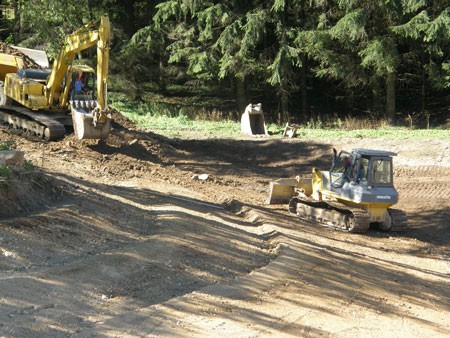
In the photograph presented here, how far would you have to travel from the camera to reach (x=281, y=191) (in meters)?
18.8

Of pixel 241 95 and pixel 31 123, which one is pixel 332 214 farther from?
pixel 241 95

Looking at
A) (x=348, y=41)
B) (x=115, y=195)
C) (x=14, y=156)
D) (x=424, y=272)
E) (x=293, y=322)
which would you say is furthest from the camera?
(x=348, y=41)

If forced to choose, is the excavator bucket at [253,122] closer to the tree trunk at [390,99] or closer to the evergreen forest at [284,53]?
the evergreen forest at [284,53]

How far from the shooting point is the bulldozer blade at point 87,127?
1959 cm

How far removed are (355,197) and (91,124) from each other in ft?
24.6

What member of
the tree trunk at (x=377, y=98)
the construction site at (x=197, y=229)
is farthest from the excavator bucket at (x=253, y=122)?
the tree trunk at (x=377, y=98)

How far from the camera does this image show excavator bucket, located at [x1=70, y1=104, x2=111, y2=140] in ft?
64.1

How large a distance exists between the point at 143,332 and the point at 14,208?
4730 millimetres

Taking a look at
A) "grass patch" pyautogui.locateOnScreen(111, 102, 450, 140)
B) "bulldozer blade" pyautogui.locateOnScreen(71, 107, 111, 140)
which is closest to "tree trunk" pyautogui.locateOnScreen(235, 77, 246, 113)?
"grass patch" pyautogui.locateOnScreen(111, 102, 450, 140)

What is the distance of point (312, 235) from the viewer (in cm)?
1567

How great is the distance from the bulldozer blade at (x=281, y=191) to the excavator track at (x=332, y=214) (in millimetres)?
462

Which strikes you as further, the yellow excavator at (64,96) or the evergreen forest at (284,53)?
the evergreen forest at (284,53)

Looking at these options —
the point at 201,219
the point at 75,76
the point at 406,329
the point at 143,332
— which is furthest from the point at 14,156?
A: the point at 75,76

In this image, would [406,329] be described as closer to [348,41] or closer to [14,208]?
[14,208]
